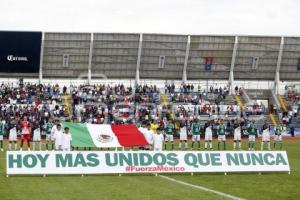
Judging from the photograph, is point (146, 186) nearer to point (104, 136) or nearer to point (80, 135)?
point (80, 135)

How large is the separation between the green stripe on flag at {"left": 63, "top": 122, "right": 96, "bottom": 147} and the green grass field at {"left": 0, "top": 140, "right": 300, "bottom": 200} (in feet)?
14.8

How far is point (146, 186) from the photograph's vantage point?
810 inches

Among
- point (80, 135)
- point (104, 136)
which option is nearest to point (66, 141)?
A: point (80, 135)

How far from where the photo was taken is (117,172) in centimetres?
2391

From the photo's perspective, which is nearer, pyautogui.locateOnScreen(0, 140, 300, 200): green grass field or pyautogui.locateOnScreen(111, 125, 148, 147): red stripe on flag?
pyautogui.locateOnScreen(0, 140, 300, 200): green grass field

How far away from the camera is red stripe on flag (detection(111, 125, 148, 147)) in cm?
3052

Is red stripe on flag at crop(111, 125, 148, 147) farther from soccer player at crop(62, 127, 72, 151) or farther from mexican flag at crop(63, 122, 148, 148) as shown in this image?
soccer player at crop(62, 127, 72, 151)

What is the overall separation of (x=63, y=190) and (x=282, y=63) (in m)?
50.0

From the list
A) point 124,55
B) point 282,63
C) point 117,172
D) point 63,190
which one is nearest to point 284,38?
point 282,63

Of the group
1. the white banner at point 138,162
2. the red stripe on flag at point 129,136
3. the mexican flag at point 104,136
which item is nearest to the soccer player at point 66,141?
the mexican flag at point 104,136

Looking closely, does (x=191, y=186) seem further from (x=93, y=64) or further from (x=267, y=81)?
(x=267, y=81)

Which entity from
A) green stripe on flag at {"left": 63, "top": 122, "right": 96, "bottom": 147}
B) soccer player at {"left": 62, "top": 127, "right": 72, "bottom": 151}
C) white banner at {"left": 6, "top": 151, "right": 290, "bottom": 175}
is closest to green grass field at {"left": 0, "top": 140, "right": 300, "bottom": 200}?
white banner at {"left": 6, "top": 151, "right": 290, "bottom": 175}

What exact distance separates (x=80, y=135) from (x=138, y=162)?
235 inches

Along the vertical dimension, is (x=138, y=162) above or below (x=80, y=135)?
below
